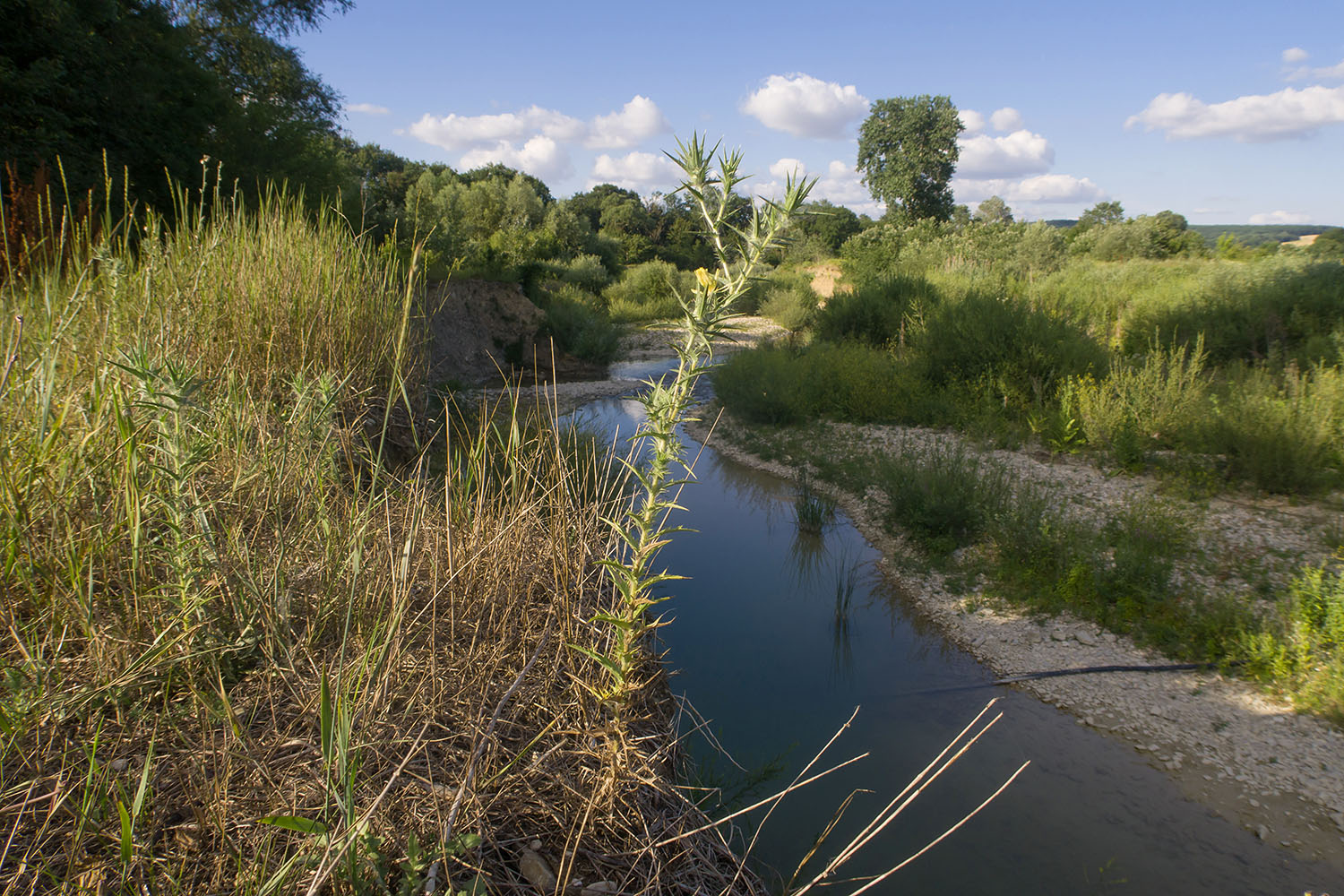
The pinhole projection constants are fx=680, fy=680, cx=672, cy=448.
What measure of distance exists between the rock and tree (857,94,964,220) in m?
39.9

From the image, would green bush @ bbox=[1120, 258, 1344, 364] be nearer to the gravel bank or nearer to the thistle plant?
the gravel bank

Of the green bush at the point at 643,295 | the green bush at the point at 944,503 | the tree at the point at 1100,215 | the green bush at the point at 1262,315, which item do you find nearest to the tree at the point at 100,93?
the green bush at the point at 944,503

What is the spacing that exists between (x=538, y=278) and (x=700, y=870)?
15.9 metres

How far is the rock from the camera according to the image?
1688 mm

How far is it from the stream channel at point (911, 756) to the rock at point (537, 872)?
1377 millimetres

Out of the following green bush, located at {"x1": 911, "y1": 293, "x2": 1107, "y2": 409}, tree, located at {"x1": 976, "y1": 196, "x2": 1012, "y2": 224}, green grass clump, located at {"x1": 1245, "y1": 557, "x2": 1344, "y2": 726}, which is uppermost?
tree, located at {"x1": 976, "y1": 196, "x2": 1012, "y2": 224}

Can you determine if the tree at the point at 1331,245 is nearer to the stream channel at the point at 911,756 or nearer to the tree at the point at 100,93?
the stream channel at the point at 911,756

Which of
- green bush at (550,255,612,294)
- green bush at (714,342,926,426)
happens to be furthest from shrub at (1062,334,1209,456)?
green bush at (550,255,612,294)

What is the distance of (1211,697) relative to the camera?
13.1ft

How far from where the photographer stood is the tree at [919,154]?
1490 inches

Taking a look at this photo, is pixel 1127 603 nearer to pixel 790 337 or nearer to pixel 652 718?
pixel 652 718

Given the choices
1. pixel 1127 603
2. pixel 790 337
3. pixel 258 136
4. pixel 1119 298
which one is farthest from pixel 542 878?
pixel 1119 298

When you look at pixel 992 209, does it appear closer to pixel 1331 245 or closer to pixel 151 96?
pixel 1331 245

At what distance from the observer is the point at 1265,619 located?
14.1ft
